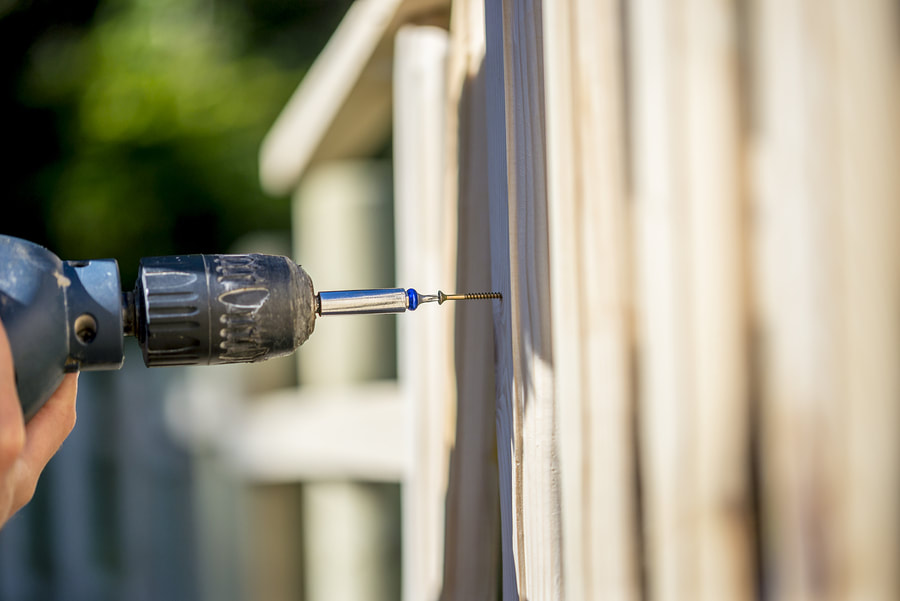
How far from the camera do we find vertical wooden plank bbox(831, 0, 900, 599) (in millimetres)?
326

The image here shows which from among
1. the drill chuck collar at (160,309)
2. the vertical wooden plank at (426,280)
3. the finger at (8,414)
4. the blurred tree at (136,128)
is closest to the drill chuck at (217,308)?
the drill chuck collar at (160,309)

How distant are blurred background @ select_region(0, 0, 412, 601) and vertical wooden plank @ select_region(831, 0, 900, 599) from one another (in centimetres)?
193

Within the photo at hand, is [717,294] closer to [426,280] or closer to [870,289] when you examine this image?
[870,289]

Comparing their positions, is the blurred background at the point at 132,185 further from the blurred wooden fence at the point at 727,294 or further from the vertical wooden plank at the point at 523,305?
the blurred wooden fence at the point at 727,294

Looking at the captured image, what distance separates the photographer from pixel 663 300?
1.30ft

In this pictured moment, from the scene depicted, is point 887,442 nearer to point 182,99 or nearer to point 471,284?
point 471,284

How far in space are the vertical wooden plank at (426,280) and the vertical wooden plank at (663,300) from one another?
0.44 m

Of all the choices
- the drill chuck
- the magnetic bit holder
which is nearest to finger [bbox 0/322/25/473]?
the drill chuck

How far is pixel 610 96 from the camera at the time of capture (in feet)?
1.42

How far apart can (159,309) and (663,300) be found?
0.36 meters

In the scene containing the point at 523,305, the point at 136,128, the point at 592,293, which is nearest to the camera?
the point at 592,293

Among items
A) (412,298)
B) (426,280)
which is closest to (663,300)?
(412,298)

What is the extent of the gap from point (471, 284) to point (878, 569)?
1.66 ft

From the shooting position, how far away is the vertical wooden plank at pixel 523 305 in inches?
21.1
